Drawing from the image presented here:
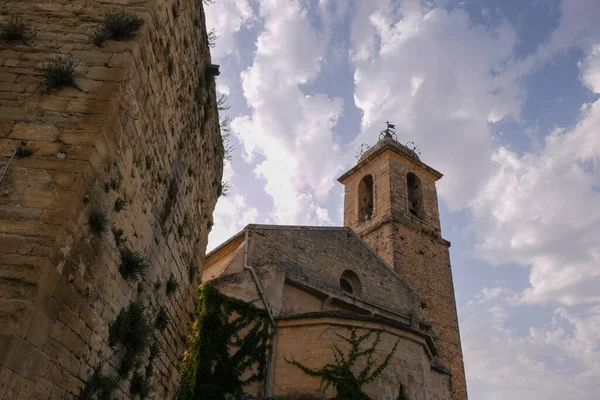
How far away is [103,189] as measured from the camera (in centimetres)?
458

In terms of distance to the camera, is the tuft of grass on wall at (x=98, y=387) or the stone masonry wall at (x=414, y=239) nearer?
the tuft of grass on wall at (x=98, y=387)

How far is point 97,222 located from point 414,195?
2148 cm

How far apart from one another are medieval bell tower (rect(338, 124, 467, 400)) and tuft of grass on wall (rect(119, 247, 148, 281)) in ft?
50.0

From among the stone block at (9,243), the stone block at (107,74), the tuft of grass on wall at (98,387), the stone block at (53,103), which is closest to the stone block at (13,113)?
the stone block at (53,103)

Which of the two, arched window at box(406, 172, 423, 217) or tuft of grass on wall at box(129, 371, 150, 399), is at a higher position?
arched window at box(406, 172, 423, 217)

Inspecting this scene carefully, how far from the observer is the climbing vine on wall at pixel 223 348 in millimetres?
10586

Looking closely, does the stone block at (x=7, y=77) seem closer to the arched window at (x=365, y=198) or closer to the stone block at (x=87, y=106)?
the stone block at (x=87, y=106)

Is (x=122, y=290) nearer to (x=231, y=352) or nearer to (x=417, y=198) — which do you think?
(x=231, y=352)

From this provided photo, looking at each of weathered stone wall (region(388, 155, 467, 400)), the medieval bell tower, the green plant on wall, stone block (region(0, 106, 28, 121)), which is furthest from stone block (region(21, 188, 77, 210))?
weathered stone wall (region(388, 155, 467, 400))

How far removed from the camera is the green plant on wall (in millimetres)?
10664

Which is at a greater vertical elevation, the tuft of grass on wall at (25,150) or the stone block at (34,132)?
the stone block at (34,132)

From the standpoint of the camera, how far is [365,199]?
82.0 feet

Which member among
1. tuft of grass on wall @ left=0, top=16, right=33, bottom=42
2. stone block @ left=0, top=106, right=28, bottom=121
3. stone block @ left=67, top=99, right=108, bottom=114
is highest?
tuft of grass on wall @ left=0, top=16, right=33, bottom=42

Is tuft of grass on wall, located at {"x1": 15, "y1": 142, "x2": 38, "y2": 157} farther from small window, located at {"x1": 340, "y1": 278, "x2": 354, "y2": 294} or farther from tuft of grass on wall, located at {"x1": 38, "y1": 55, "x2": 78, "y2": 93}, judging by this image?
small window, located at {"x1": 340, "y1": 278, "x2": 354, "y2": 294}
